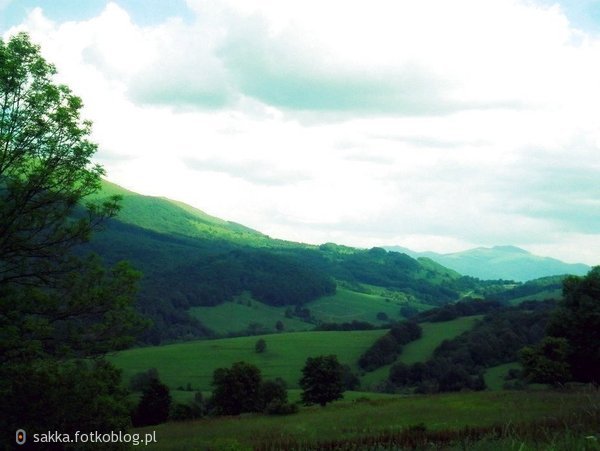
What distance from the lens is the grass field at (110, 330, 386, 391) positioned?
449ft

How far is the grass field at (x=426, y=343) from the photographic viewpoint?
139000 millimetres

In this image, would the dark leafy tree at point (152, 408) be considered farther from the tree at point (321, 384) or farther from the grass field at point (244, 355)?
the grass field at point (244, 355)

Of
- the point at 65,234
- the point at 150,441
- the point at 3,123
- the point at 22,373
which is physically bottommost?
the point at 150,441

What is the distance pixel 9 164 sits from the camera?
20.8 metres

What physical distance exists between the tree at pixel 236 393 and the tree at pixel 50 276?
5427 cm

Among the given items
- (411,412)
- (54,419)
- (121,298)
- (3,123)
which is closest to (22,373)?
A: (54,419)

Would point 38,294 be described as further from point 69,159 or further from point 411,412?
point 411,412

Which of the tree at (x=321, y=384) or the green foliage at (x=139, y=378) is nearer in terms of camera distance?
the tree at (x=321, y=384)

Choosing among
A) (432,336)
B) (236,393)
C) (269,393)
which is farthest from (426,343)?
(236,393)

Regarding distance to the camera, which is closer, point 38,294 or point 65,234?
point 38,294

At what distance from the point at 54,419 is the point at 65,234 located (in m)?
7.53

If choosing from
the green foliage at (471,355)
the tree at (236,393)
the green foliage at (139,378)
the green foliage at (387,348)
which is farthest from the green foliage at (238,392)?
the green foliage at (387,348)

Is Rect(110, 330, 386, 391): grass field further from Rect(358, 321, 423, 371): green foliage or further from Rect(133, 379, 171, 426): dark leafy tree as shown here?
Rect(133, 379, 171, 426): dark leafy tree

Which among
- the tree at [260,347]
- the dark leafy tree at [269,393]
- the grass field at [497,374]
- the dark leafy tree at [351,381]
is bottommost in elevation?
the dark leafy tree at [351,381]
